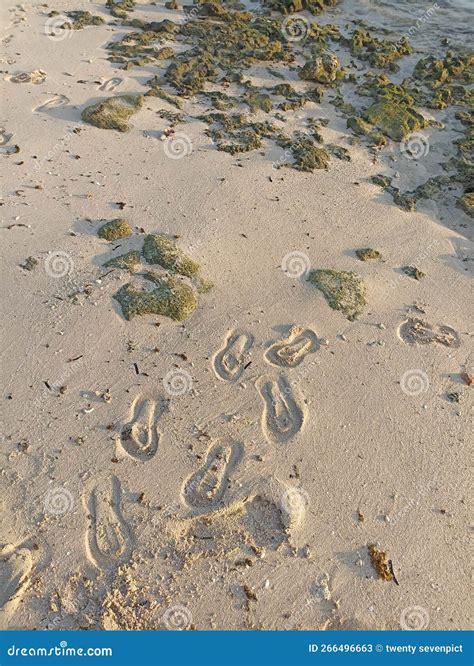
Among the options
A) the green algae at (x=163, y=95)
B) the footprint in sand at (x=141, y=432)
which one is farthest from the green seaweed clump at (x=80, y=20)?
the footprint in sand at (x=141, y=432)

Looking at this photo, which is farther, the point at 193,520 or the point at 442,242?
the point at 442,242

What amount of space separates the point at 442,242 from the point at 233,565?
6.01m

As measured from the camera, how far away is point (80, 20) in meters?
12.8

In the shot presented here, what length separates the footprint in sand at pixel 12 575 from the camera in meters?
4.86

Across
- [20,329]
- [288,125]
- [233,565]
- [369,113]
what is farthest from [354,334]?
[369,113]

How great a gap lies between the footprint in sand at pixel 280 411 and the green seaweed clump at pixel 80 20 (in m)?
10.5

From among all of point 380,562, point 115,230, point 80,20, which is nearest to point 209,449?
point 380,562

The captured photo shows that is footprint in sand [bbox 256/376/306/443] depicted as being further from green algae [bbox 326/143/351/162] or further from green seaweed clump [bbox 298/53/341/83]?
green seaweed clump [bbox 298/53/341/83]

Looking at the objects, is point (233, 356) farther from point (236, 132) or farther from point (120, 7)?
point (120, 7)

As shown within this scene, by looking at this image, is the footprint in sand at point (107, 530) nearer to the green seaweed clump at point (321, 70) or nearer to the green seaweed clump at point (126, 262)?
the green seaweed clump at point (126, 262)

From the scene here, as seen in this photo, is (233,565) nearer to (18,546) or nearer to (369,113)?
(18,546)

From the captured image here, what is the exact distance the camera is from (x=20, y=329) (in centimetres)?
670

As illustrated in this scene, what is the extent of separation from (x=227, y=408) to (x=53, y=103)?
23.9 feet
